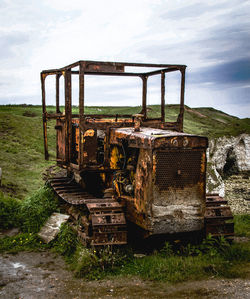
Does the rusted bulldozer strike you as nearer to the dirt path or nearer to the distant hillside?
the dirt path

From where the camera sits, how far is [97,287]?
5227 mm

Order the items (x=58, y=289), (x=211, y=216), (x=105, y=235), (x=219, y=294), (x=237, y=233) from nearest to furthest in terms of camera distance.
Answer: (x=219, y=294) < (x=58, y=289) < (x=105, y=235) < (x=211, y=216) < (x=237, y=233)

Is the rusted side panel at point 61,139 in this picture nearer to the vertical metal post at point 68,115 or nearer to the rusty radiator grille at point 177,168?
the vertical metal post at point 68,115

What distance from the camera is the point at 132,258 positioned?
6086mm

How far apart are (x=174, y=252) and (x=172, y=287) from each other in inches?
46.6

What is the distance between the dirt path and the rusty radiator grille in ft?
4.77

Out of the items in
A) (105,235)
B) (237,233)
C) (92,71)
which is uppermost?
(92,71)

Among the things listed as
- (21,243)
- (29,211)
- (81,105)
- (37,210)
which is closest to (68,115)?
(81,105)

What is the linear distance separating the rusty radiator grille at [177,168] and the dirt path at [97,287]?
146 cm

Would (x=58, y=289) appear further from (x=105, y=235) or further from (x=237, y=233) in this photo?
(x=237, y=233)

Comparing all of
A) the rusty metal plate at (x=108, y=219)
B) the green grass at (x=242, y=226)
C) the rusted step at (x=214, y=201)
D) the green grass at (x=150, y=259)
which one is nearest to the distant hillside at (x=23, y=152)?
the green grass at (x=150, y=259)

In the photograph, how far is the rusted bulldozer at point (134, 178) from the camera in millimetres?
5777

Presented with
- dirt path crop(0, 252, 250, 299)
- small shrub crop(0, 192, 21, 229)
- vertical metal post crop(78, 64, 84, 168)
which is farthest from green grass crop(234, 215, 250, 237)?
small shrub crop(0, 192, 21, 229)

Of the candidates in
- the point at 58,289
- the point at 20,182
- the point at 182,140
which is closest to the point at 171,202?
the point at 182,140
